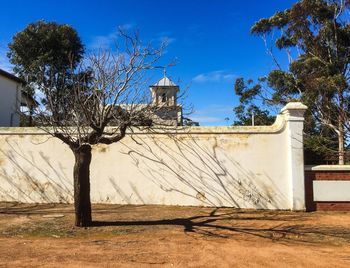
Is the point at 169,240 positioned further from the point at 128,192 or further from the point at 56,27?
the point at 56,27

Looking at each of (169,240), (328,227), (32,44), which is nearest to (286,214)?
(328,227)

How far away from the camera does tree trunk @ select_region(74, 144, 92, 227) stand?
25.3ft

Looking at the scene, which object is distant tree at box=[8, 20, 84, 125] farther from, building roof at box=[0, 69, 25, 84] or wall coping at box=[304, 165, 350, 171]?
wall coping at box=[304, 165, 350, 171]

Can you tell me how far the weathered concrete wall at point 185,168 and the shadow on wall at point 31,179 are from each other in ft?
0.10

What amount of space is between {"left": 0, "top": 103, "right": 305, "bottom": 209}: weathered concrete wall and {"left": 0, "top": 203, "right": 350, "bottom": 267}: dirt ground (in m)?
0.67

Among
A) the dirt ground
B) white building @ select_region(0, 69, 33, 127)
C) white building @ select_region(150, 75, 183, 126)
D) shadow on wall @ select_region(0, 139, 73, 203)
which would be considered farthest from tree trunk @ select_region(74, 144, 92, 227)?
white building @ select_region(0, 69, 33, 127)

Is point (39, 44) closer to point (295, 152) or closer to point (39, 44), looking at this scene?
point (39, 44)

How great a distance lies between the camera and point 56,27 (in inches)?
1025

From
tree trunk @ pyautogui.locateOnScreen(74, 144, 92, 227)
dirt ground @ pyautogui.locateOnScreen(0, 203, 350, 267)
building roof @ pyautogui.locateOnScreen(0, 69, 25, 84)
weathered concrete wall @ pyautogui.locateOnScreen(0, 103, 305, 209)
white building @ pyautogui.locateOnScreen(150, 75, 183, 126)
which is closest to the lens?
dirt ground @ pyautogui.locateOnScreen(0, 203, 350, 267)

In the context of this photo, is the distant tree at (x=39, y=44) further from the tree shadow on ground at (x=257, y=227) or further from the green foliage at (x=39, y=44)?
the tree shadow on ground at (x=257, y=227)

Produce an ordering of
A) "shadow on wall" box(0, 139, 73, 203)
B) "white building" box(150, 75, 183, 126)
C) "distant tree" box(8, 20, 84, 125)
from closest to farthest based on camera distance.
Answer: "white building" box(150, 75, 183, 126) < "shadow on wall" box(0, 139, 73, 203) < "distant tree" box(8, 20, 84, 125)

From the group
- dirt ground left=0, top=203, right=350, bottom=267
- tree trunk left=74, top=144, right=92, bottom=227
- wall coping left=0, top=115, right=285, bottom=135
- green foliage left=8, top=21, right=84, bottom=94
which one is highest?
green foliage left=8, top=21, right=84, bottom=94

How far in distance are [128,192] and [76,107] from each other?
11.1ft

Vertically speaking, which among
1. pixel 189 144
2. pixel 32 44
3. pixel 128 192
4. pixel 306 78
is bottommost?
→ pixel 128 192
